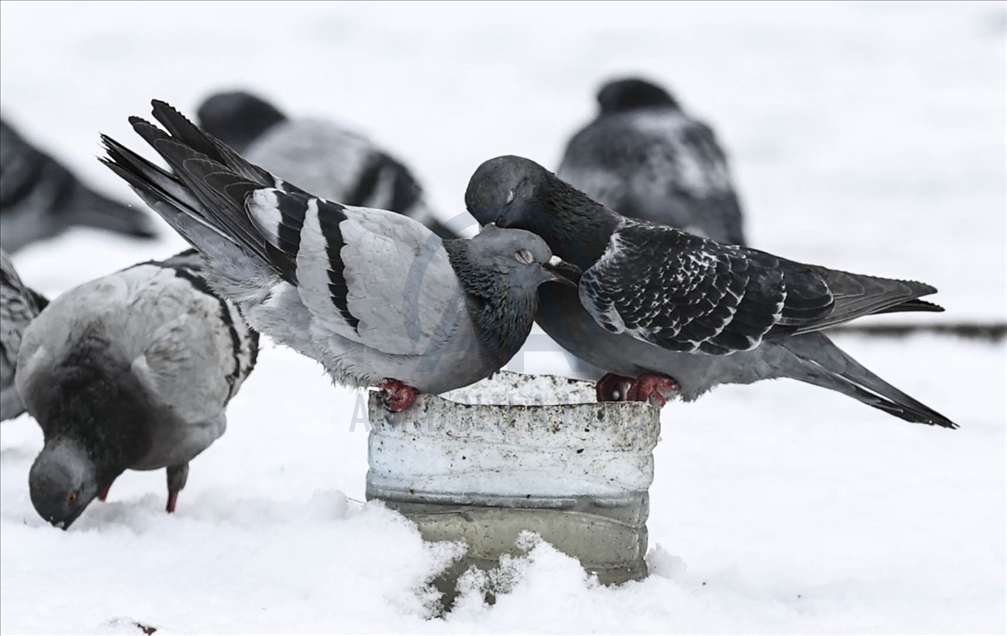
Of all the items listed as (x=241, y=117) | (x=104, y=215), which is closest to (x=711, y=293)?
(x=104, y=215)

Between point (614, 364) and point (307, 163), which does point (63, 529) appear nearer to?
point (614, 364)

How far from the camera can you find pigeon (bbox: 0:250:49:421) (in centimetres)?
426

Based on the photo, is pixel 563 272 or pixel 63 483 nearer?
pixel 563 272

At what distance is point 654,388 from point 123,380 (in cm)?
165

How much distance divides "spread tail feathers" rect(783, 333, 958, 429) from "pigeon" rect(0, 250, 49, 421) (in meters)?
2.75

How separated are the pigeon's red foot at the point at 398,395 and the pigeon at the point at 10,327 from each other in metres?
2.00

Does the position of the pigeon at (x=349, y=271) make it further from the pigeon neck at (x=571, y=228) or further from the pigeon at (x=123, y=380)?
the pigeon at (x=123, y=380)

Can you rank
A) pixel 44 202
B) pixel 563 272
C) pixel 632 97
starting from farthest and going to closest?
1. pixel 632 97
2. pixel 44 202
3. pixel 563 272

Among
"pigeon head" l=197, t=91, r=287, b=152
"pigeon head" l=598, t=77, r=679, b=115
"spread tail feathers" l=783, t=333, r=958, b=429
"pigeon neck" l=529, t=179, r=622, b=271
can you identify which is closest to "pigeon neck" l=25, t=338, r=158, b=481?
"pigeon neck" l=529, t=179, r=622, b=271

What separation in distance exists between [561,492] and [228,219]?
1.05 m

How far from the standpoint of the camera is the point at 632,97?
6.95m

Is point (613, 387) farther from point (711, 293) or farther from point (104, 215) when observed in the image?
point (104, 215)

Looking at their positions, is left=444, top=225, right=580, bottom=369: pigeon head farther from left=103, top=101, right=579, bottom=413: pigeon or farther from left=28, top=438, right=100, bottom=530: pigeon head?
left=28, top=438, right=100, bottom=530: pigeon head

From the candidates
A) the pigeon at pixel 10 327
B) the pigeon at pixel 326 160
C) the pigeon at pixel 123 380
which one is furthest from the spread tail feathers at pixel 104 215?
the pigeon at pixel 123 380
